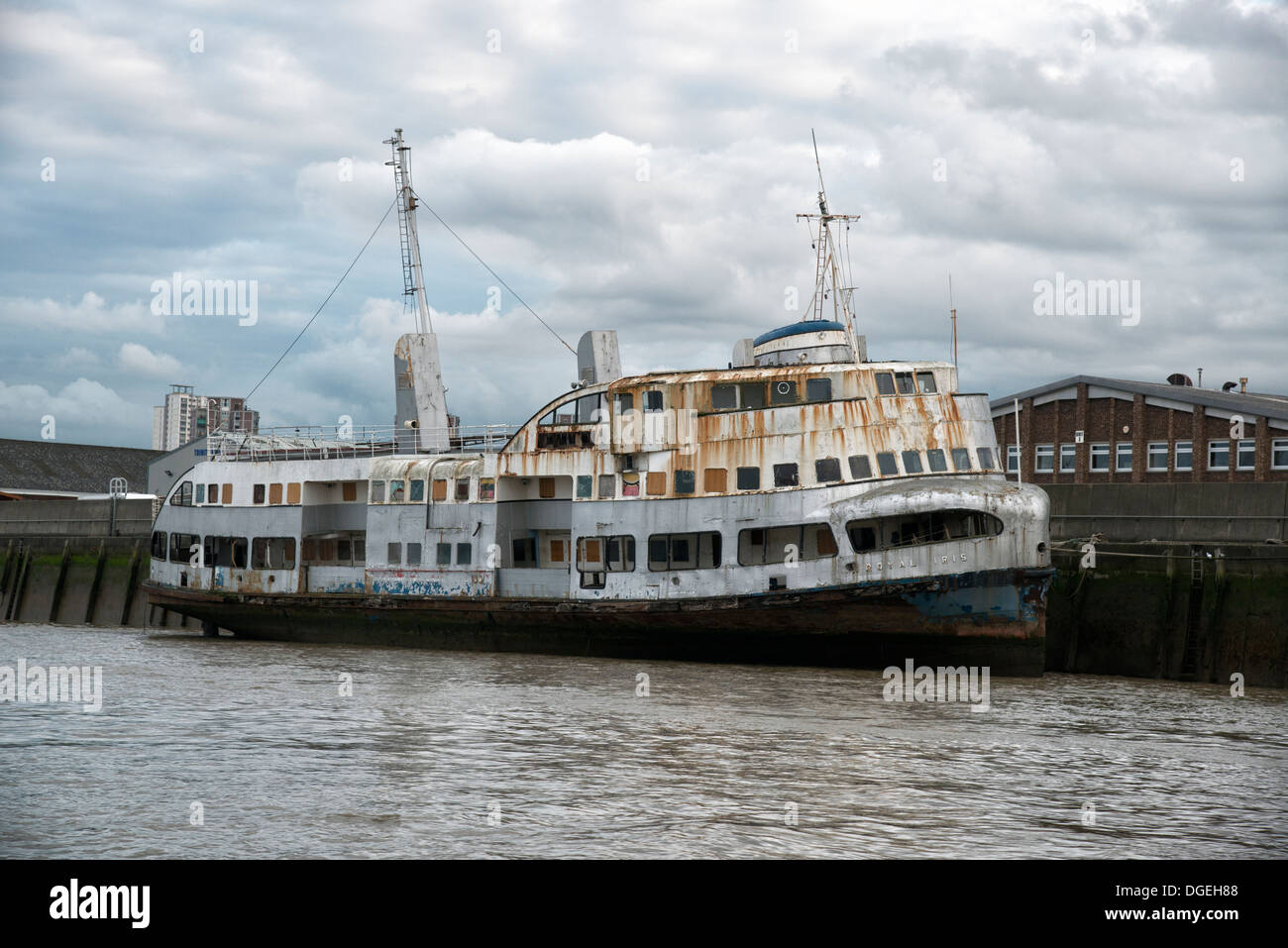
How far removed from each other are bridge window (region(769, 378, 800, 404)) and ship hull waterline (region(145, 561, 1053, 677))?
15.1 ft

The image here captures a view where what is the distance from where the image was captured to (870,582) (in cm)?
2616

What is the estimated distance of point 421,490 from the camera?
33.1 metres

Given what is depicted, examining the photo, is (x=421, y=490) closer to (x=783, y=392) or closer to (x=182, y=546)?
(x=182, y=546)

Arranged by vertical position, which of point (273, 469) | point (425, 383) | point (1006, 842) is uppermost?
point (425, 383)

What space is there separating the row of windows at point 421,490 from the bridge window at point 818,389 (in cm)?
770

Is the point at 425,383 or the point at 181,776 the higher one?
the point at 425,383

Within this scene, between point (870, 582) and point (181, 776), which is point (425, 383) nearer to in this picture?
point (870, 582)

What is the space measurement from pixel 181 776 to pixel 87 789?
44.2 inches

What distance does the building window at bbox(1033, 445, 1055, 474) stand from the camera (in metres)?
47.3
